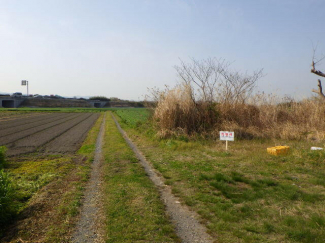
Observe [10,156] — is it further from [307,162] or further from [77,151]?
[307,162]

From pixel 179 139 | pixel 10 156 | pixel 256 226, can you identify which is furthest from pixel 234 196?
pixel 10 156

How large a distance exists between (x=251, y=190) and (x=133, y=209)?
2.88 metres

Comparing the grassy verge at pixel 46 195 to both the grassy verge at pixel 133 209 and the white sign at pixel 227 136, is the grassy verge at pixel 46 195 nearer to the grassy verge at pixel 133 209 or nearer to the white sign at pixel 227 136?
the grassy verge at pixel 133 209

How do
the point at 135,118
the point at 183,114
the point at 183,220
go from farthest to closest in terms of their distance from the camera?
the point at 135,118
the point at 183,114
the point at 183,220

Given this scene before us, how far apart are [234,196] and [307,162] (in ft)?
13.7

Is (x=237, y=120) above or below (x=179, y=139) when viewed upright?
above

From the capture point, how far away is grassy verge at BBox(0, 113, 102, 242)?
14.7 feet

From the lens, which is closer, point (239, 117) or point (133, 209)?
point (133, 209)

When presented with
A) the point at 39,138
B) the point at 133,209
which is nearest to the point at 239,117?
the point at 133,209

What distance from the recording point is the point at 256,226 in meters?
4.48

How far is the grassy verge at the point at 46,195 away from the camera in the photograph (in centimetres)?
447

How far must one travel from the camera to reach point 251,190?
634 centimetres

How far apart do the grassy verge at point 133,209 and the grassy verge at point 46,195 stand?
0.71 meters

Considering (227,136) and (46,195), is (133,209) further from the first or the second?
(227,136)
